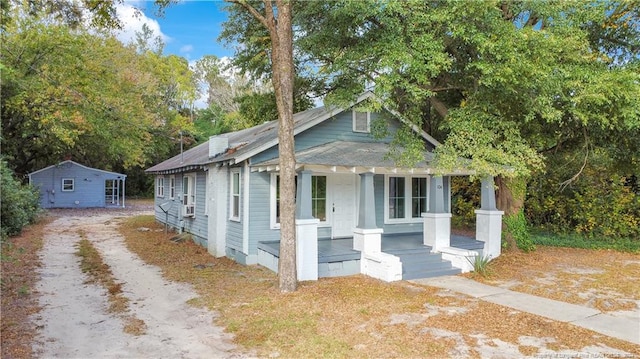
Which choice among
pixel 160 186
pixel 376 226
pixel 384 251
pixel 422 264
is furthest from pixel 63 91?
pixel 422 264

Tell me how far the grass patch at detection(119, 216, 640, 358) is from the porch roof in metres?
2.24

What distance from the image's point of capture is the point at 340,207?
11094mm

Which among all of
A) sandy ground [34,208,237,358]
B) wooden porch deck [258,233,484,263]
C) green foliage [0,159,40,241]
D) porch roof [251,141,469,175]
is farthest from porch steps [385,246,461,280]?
green foliage [0,159,40,241]

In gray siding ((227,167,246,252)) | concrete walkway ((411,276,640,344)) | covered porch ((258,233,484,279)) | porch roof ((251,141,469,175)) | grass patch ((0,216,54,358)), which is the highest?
porch roof ((251,141,469,175))

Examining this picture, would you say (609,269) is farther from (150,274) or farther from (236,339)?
(150,274)

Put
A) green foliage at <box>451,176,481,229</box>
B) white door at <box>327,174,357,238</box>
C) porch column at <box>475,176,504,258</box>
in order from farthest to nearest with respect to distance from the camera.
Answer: green foliage at <box>451,176,481,229</box> < white door at <box>327,174,357,238</box> < porch column at <box>475,176,504,258</box>

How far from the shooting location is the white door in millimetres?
10953

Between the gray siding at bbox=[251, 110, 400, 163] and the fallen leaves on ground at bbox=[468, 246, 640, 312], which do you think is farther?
the gray siding at bbox=[251, 110, 400, 163]

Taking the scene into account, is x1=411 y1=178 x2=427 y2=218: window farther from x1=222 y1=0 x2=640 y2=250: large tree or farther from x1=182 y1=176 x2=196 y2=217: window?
x1=182 y1=176 x2=196 y2=217: window

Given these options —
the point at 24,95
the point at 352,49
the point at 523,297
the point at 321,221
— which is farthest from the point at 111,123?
the point at 523,297

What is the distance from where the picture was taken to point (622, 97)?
8594 mm

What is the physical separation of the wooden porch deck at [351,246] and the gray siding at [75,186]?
23056mm

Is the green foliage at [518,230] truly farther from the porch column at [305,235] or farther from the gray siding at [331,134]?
the porch column at [305,235]

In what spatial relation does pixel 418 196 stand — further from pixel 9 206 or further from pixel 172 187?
pixel 9 206
